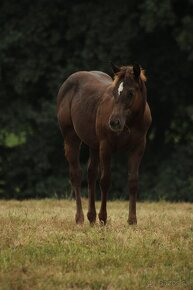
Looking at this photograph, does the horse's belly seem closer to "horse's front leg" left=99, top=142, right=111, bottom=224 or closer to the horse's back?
the horse's back

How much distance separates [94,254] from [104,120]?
8.51 feet

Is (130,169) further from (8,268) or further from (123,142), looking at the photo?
(8,268)

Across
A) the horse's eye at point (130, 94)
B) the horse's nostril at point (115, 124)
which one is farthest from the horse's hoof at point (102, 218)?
the horse's eye at point (130, 94)

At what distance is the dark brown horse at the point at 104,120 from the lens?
11414 mm

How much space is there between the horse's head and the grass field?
1.46 m

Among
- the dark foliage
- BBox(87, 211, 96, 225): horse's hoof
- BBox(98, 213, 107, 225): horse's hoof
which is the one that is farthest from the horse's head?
the dark foliage

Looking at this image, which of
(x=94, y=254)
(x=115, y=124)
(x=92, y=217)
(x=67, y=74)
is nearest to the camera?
(x=94, y=254)

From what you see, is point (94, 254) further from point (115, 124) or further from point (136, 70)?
point (136, 70)

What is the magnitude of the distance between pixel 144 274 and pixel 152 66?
16.3 meters

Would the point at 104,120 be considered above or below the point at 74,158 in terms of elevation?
above

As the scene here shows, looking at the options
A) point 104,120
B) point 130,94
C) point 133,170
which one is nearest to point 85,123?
point 104,120

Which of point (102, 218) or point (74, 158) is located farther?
point (74, 158)

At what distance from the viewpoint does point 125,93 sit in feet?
37.3

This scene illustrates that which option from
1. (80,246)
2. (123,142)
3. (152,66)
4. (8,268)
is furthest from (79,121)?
(152,66)
